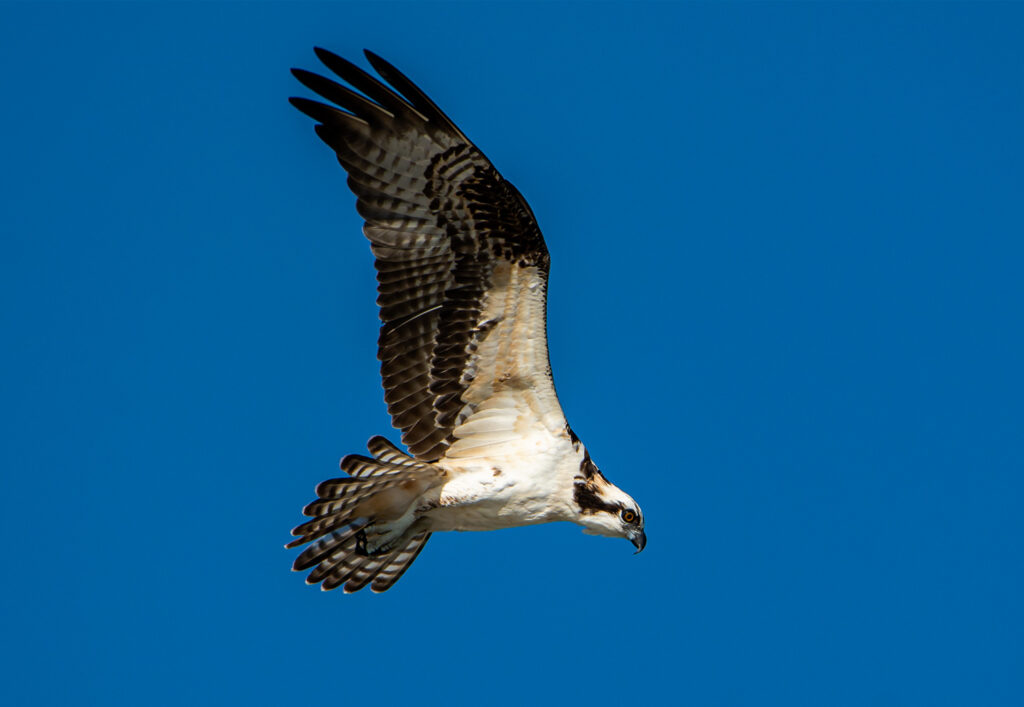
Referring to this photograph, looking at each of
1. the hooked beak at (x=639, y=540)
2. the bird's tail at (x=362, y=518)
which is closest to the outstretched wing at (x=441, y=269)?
the bird's tail at (x=362, y=518)

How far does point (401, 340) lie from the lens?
10.2m

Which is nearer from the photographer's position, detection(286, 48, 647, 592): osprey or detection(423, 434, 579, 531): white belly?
detection(286, 48, 647, 592): osprey

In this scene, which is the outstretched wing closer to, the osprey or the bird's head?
the osprey

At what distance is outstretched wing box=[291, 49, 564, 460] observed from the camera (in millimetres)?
9711

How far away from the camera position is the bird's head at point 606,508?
10.1 metres

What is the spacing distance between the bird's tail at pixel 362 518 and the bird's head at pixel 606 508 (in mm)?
1038

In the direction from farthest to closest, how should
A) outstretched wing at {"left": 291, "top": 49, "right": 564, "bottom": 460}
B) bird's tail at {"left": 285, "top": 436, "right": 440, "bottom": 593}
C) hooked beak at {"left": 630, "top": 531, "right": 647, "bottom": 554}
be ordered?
hooked beak at {"left": 630, "top": 531, "right": 647, "bottom": 554}
bird's tail at {"left": 285, "top": 436, "right": 440, "bottom": 593}
outstretched wing at {"left": 291, "top": 49, "right": 564, "bottom": 460}

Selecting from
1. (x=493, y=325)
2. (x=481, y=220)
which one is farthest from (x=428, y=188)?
(x=493, y=325)

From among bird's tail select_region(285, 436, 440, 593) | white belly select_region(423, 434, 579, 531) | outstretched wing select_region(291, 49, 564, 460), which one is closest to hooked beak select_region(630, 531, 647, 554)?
white belly select_region(423, 434, 579, 531)

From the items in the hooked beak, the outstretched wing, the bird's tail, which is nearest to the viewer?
the outstretched wing

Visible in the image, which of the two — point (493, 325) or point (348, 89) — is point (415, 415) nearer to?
point (493, 325)

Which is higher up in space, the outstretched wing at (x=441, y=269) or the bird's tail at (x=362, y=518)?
the outstretched wing at (x=441, y=269)

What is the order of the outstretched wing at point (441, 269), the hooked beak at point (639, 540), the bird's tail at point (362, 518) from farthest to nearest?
1. the hooked beak at point (639, 540)
2. the bird's tail at point (362, 518)
3. the outstretched wing at point (441, 269)

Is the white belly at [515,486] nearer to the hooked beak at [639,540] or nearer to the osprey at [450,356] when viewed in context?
the osprey at [450,356]
